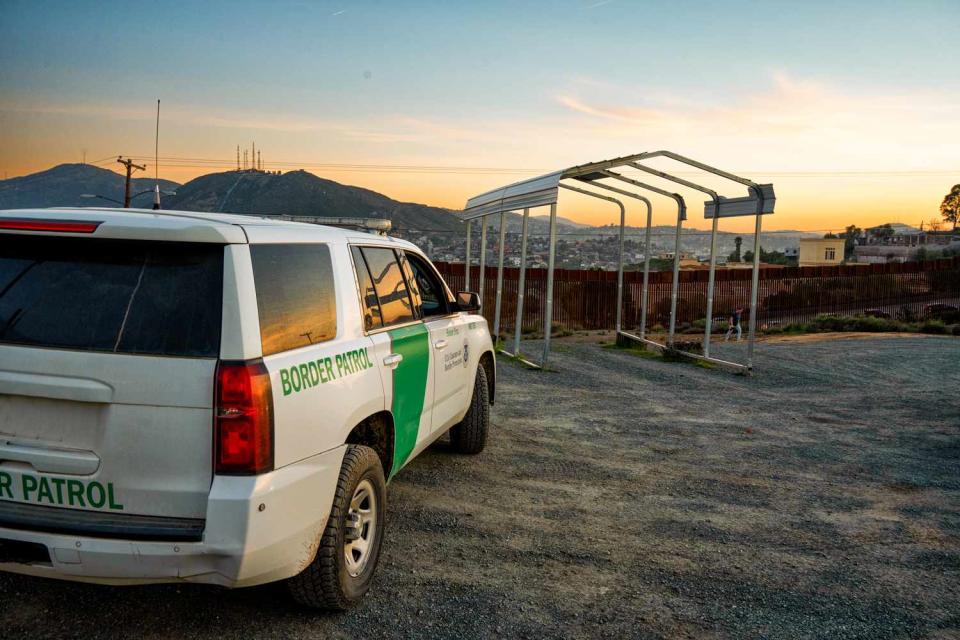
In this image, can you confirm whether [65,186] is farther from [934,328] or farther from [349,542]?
[349,542]

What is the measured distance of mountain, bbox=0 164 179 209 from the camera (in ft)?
254

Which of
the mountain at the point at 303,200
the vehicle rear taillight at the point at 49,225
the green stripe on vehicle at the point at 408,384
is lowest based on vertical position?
the green stripe on vehicle at the point at 408,384

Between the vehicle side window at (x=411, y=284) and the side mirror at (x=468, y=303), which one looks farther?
the side mirror at (x=468, y=303)

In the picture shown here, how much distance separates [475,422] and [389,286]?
2400 millimetres

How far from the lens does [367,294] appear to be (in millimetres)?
4473

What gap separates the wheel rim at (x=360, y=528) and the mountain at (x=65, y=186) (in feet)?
246

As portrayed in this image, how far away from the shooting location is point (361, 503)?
4.10m

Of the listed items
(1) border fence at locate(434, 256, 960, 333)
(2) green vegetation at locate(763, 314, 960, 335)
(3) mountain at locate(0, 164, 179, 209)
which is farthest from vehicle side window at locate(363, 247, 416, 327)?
(3) mountain at locate(0, 164, 179, 209)

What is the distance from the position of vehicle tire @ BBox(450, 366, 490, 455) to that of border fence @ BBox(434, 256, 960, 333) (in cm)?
1950

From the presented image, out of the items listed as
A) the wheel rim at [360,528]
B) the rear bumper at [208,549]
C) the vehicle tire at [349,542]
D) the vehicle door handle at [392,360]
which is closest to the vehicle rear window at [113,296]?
the rear bumper at [208,549]

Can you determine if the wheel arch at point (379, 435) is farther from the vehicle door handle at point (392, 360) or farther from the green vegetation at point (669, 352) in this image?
the green vegetation at point (669, 352)

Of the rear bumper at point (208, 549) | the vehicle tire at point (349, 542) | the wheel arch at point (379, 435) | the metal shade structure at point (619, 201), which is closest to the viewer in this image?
the rear bumper at point (208, 549)

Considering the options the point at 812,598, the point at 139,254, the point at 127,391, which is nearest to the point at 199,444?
the point at 127,391

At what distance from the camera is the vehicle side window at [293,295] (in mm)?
3322
